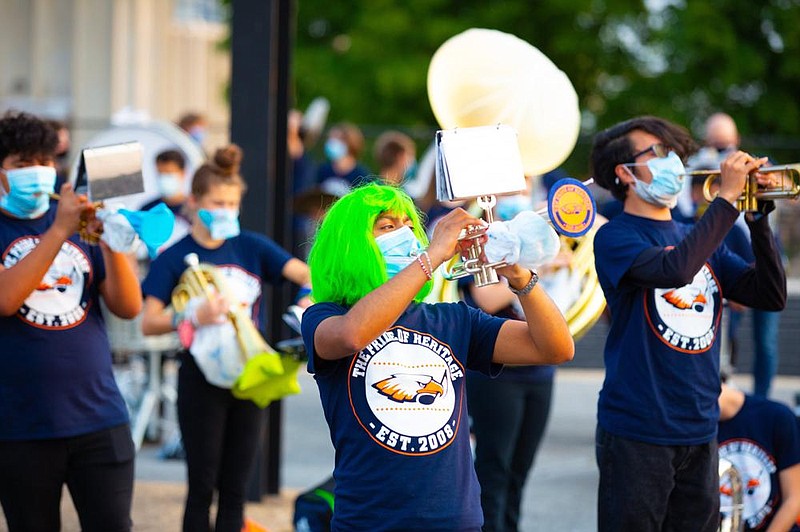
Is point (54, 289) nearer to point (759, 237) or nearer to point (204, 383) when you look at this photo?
point (204, 383)

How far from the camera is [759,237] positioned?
406 centimetres

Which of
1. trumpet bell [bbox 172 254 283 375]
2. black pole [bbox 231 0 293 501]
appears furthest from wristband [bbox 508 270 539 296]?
black pole [bbox 231 0 293 501]

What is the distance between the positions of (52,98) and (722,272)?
50.8 ft

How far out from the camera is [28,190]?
13.3 feet

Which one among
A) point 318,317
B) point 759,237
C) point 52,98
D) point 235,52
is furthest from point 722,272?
point 52,98

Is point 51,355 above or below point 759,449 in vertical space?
above

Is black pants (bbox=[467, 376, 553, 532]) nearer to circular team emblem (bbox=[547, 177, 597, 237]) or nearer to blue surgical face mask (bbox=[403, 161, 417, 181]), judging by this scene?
circular team emblem (bbox=[547, 177, 597, 237])

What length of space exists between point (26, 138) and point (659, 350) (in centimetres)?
223

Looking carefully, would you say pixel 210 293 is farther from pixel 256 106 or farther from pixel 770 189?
pixel 770 189

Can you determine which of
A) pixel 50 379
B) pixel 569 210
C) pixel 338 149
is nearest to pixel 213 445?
pixel 50 379

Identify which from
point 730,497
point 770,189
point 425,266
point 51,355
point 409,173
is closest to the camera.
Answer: point 425,266

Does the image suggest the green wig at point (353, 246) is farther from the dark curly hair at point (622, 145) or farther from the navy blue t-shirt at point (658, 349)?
the dark curly hair at point (622, 145)

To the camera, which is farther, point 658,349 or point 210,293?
point 210,293

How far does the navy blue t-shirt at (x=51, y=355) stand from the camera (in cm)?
403
